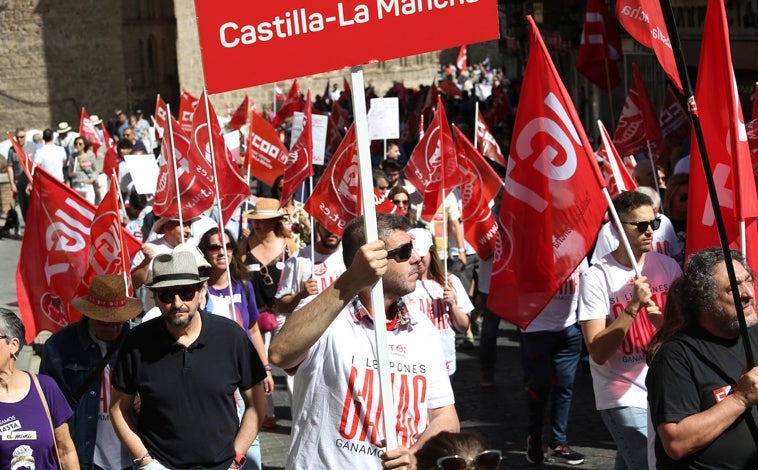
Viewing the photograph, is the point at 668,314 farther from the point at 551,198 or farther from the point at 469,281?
the point at 469,281

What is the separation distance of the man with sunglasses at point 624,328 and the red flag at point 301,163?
5.33 meters

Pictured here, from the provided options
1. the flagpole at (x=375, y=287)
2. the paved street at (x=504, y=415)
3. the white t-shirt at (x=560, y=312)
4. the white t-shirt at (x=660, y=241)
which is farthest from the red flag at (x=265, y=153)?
the flagpole at (x=375, y=287)

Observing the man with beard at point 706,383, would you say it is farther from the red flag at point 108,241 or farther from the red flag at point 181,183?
the red flag at point 181,183

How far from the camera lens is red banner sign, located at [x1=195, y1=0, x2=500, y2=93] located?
4316mm

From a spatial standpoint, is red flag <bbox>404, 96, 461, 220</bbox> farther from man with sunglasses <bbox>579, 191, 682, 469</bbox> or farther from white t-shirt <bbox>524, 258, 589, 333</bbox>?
man with sunglasses <bbox>579, 191, 682, 469</bbox>

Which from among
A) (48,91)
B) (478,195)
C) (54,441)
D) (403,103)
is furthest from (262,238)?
(48,91)

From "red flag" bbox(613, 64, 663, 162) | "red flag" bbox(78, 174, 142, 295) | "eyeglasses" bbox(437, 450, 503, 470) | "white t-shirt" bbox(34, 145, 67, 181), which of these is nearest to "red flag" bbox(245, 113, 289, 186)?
"red flag" bbox(613, 64, 663, 162)

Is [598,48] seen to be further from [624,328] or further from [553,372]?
[624,328]

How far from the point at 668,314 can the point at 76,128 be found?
148 ft

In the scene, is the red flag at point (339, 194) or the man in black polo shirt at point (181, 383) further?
the red flag at point (339, 194)

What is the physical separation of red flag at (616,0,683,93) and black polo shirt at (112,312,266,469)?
233cm

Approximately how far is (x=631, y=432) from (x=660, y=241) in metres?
1.85

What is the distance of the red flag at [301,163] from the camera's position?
38.4 ft

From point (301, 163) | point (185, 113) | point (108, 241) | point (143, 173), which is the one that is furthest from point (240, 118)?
point (108, 241)
